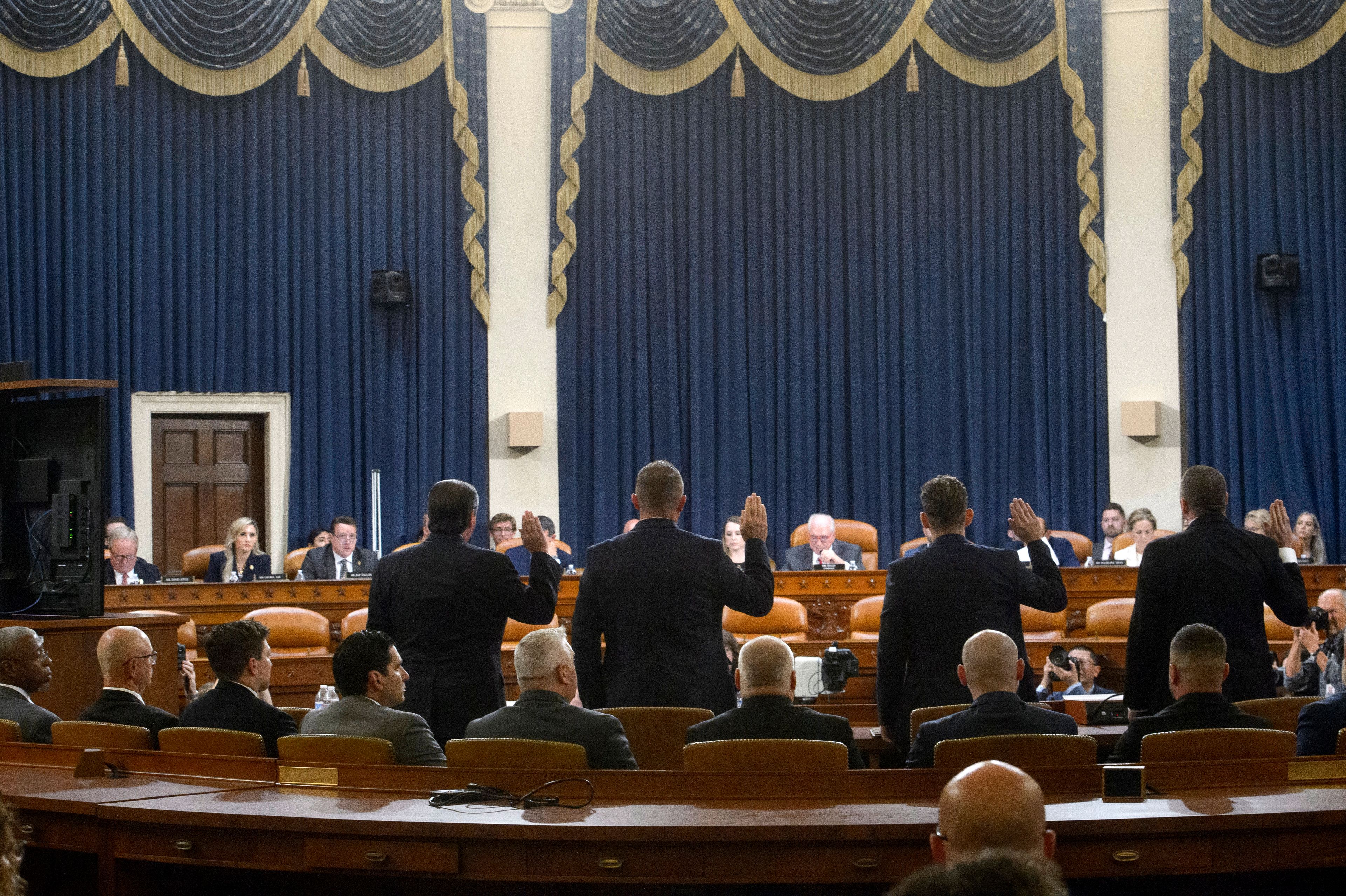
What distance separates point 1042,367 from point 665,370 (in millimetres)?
3130

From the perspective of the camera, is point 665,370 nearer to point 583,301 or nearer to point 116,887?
point 583,301

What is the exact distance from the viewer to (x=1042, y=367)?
11.9 m

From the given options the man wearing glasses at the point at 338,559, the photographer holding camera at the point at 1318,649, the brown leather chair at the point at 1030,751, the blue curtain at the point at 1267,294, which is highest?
the blue curtain at the point at 1267,294

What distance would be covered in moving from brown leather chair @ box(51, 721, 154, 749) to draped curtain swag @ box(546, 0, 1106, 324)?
8.14 meters

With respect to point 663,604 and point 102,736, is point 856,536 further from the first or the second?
point 102,736

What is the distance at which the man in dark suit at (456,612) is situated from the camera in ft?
14.7

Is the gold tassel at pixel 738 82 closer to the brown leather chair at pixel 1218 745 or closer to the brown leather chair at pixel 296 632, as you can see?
the brown leather chair at pixel 296 632

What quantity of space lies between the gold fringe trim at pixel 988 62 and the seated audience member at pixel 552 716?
30.0 feet

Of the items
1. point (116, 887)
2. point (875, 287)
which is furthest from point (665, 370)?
point (116, 887)

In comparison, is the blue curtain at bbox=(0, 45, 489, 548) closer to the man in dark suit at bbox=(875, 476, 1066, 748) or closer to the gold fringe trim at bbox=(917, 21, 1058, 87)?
the gold fringe trim at bbox=(917, 21, 1058, 87)

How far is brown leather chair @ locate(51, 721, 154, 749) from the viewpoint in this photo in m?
3.96

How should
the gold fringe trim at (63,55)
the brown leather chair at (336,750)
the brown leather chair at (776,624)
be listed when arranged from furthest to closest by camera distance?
the gold fringe trim at (63,55) < the brown leather chair at (776,624) < the brown leather chair at (336,750)

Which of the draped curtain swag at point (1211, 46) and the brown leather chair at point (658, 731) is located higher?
the draped curtain swag at point (1211, 46)

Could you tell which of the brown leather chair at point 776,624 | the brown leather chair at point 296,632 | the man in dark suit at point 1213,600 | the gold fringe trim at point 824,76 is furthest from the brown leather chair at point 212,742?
the gold fringe trim at point 824,76
